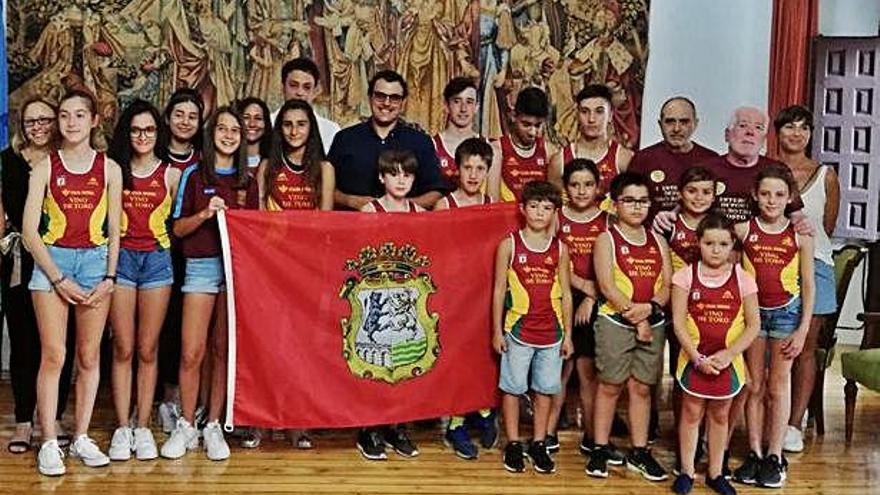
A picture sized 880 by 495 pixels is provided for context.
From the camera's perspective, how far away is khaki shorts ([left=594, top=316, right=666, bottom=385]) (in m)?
4.62

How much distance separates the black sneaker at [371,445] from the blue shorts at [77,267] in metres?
1.26

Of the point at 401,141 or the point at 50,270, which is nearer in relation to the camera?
the point at 50,270

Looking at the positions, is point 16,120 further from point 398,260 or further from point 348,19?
point 398,260

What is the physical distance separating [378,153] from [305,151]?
354 millimetres

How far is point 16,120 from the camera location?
682cm

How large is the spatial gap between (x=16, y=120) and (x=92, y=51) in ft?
1.95

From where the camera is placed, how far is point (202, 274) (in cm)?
466

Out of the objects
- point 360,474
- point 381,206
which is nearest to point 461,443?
point 360,474

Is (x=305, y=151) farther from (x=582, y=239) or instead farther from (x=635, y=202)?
(x=635, y=202)

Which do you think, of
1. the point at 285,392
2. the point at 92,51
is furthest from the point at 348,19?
the point at 285,392

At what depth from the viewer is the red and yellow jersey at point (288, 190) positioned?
475 cm

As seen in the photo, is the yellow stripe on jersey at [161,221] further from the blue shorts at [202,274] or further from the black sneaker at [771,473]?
the black sneaker at [771,473]

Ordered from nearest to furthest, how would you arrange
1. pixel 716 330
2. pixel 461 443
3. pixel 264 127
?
pixel 716 330 → pixel 264 127 → pixel 461 443

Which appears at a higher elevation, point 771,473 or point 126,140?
point 126,140
